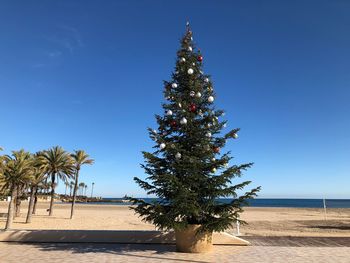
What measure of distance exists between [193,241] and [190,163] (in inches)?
118

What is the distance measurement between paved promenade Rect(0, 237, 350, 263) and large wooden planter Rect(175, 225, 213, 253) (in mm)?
404

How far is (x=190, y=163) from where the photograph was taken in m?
12.8

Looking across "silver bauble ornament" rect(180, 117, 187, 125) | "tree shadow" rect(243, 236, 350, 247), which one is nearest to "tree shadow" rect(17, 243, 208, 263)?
"tree shadow" rect(243, 236, 350, 247)

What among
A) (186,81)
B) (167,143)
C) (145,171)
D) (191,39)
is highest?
(191,39)

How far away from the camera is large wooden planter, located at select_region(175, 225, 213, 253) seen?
12.0 metres

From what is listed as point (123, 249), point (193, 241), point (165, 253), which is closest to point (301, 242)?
point (193, 241)

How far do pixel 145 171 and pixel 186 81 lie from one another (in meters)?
4.38

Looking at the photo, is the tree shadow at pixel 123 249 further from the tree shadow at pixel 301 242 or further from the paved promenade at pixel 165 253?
the tree shadow at pixel 301 242

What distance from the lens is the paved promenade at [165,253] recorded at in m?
10.5

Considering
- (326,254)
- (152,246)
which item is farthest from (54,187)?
(326,254)

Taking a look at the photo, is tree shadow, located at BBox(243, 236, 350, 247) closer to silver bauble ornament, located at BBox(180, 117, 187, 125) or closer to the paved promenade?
the paved promenade

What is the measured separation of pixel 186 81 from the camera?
1410 cm

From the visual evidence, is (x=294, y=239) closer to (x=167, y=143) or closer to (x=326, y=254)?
(x=326, y=254)

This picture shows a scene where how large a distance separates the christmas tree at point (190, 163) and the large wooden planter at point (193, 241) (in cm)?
35
